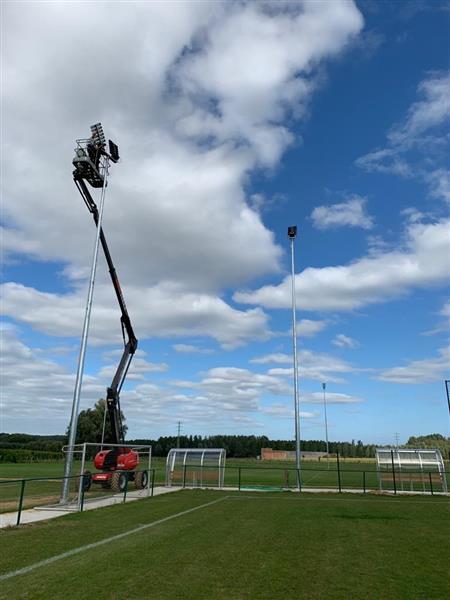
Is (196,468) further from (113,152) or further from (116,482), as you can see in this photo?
(113,152)

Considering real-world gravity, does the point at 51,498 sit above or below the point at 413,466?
below

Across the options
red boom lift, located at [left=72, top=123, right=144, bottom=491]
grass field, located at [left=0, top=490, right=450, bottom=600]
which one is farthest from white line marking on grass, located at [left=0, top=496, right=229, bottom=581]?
red boom lift, located at [left=72, top=123, right=144, bottom=491]

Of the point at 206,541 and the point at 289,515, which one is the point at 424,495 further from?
the point at 206,541

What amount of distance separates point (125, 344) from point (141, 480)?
7133 mm

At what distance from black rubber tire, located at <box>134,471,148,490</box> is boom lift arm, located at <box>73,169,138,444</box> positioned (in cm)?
190

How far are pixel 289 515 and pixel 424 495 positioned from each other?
11.9 meters

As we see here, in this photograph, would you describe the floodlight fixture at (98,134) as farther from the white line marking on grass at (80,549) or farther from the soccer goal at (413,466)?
the soccer goal at (413,466)

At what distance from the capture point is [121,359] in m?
26.0

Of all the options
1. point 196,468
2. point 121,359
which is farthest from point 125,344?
point 196,468

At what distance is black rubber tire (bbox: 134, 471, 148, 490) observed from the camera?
987 inches

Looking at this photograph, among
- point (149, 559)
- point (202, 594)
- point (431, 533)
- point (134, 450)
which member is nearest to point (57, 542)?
point (149, 559)

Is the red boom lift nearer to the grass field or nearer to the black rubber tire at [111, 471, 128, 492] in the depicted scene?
the black rubber tire at [111, 471, 128, 492]

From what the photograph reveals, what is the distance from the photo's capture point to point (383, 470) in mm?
26500

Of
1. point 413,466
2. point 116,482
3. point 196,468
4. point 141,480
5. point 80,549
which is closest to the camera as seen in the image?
point 80,549
